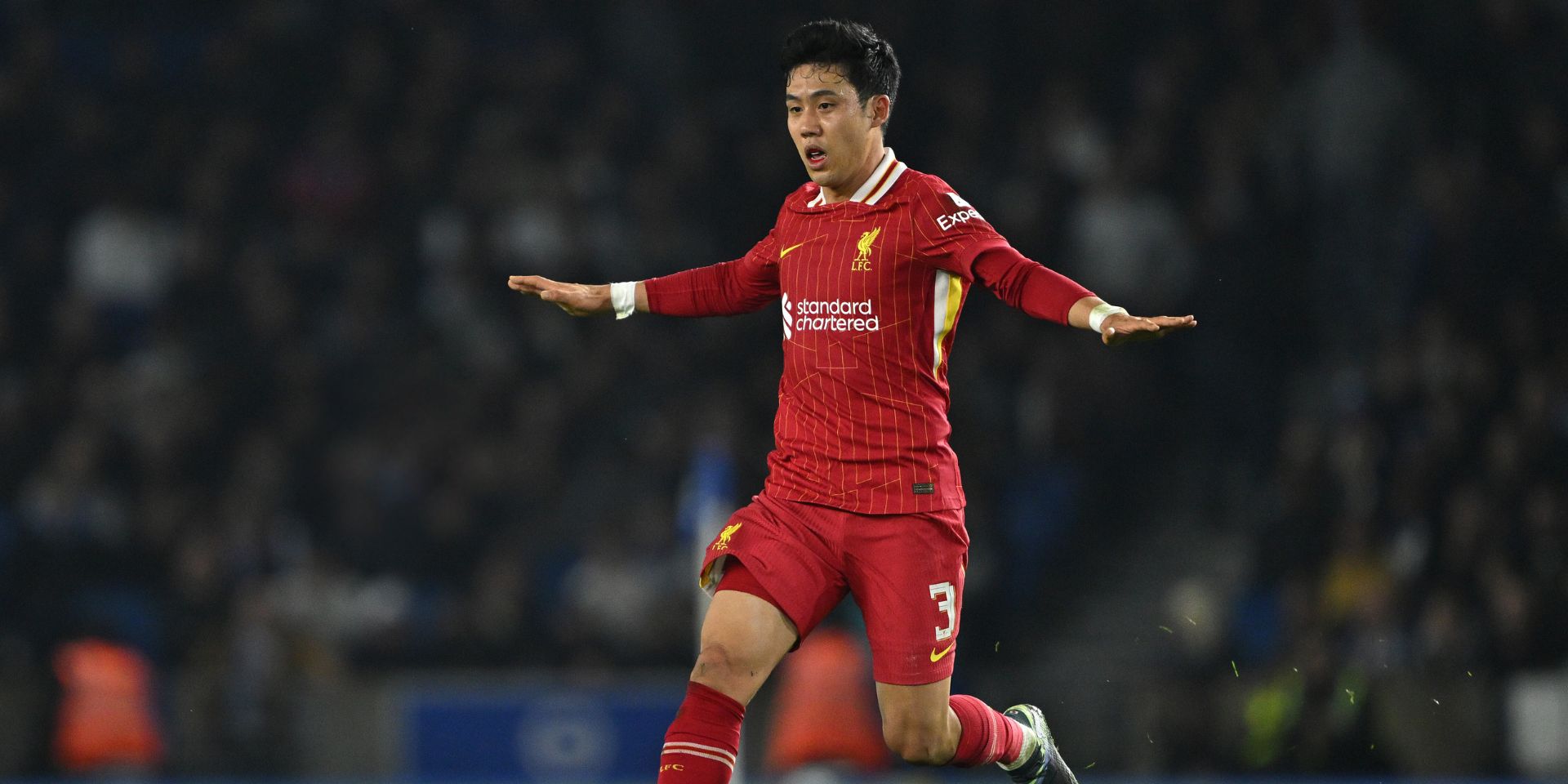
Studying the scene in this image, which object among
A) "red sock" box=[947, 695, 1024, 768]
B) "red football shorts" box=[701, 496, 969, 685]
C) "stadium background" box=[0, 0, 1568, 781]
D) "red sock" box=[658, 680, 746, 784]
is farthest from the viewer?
"stadium background" box=[0, 0, 1568, 781]

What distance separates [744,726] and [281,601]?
10.1ft

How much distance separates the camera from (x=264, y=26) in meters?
13.8

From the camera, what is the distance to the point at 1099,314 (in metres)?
4.62

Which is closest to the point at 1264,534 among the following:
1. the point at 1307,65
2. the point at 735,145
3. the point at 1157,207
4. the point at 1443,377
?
the point at 1443,377

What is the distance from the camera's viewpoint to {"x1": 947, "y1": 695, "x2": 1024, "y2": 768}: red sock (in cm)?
525

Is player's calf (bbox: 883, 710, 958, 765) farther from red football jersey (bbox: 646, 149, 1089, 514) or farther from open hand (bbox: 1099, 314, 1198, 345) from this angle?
open hand (bbox: 1099, 314, 1198, 345)

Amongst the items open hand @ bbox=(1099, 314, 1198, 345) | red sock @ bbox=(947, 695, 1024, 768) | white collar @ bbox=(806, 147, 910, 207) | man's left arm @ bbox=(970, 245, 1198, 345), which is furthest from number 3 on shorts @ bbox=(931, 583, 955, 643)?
white collar @ bbox=(806, 147, 910, 207)

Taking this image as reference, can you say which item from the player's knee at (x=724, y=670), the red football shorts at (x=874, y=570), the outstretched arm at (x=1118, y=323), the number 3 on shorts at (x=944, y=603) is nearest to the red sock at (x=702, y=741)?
the player's knee at (x=724, y=670)

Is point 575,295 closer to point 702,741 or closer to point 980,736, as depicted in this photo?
point 702,741

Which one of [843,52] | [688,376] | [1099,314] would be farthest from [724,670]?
[688,376]

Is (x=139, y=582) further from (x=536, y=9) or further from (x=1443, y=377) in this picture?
(x=1443, y=377)

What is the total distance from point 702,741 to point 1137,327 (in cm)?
144

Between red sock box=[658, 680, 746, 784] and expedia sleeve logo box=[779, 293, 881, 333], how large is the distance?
953 mm

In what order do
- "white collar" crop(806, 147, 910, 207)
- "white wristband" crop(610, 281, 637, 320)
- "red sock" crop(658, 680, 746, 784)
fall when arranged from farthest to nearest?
"white wristband" crop(610, 281, 637, 320) → "white collar" crop(806, 147, 910, 207) → "red sock" crop(658, 680, 746, 784)
